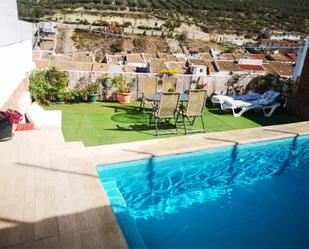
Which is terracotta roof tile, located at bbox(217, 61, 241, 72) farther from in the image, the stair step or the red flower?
the red flower

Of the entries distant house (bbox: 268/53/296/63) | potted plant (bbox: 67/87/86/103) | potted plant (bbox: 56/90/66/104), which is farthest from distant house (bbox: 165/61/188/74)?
distant house (bbox: 268/53/296/63)

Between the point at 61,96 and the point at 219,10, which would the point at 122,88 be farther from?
the point at 219,10

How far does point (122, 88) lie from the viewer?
937cm

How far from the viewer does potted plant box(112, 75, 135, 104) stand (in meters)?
9.25

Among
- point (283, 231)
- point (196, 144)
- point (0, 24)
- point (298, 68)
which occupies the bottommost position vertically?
point (283, 231)

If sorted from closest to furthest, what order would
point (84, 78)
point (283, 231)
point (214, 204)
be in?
point (283, 231) → point (214, 204) → point (84, 78)

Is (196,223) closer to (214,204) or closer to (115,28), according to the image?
(214,204)

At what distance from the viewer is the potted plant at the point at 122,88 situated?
9.25m

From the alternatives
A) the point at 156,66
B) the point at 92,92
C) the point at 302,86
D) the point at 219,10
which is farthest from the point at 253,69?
the point at 219,10

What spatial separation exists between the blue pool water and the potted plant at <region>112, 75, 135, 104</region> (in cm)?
443

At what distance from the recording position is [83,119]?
7375 millimetres

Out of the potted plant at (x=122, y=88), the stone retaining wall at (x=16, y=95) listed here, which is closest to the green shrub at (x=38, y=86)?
the stone retaining wall at (x=16, y=95)

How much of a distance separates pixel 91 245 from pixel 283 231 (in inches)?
110

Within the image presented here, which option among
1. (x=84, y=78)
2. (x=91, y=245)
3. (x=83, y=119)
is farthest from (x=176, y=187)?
(x=84, y=78)
